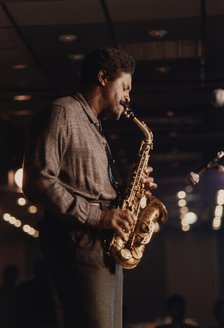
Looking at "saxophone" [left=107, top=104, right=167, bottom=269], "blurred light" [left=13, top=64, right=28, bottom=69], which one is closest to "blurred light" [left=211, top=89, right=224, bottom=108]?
"saxophone" [left=107, top=104, right=167, bottom=269]

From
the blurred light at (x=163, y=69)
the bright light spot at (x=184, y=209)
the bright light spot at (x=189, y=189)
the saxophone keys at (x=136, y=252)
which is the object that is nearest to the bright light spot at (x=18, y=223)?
the bright light spot at (x=189, y=189)

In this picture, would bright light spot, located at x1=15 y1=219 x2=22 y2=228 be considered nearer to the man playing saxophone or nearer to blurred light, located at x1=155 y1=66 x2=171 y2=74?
blurred light, located at x1=155 y1=66 x2=171 y2=74

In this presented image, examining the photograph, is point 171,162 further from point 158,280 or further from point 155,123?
point 158,280

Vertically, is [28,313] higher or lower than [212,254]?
lower

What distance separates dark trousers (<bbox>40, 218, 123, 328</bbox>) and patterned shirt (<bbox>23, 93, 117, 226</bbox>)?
0.24 ft

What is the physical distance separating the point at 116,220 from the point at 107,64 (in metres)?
0.59

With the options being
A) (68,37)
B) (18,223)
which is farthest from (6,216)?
(68,37)

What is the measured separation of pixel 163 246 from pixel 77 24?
22593mm

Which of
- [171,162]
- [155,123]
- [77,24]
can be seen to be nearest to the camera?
[77,24]

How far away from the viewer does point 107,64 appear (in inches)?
125

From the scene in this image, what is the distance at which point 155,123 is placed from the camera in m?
11.4

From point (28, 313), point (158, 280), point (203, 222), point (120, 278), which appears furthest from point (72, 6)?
point (158, 280)

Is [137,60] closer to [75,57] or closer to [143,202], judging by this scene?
[75,57]

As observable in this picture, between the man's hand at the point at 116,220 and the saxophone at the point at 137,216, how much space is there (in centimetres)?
8
